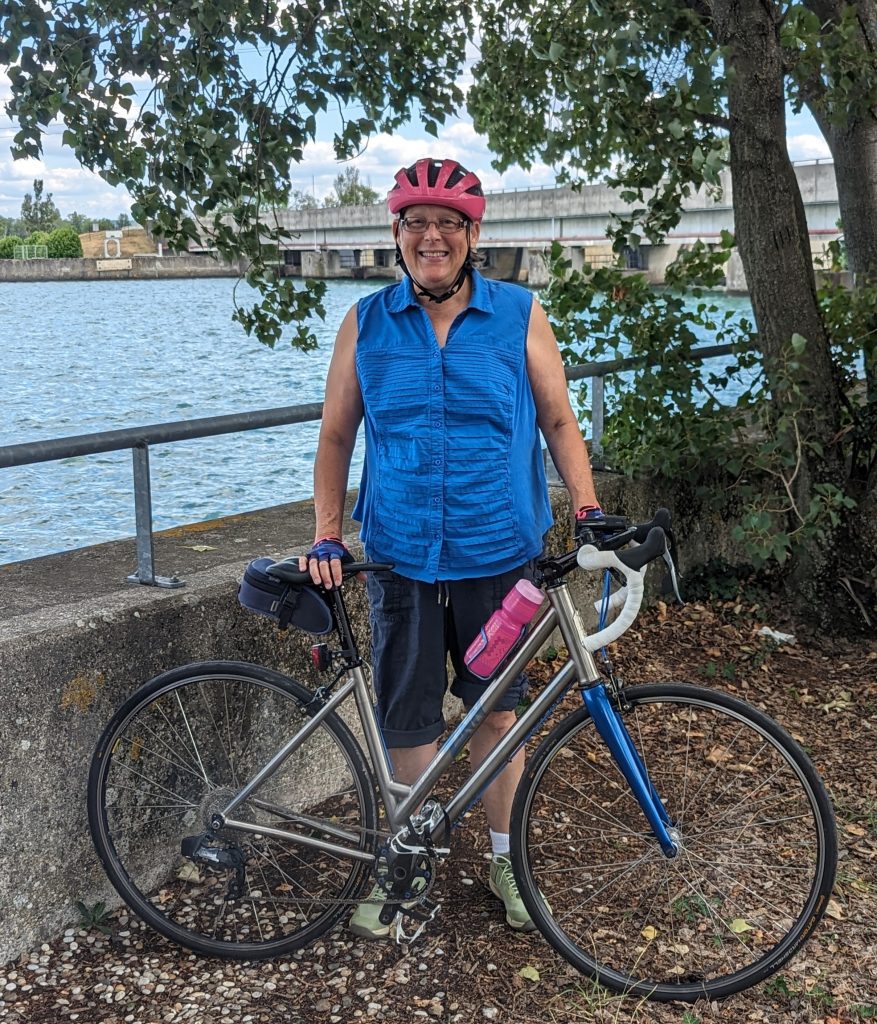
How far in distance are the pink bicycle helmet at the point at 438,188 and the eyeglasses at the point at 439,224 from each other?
3cm

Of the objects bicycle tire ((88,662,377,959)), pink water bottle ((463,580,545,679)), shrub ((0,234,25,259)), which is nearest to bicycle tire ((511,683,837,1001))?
pink water bottle ((463,580,545,679))

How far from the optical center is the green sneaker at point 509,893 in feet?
10.7

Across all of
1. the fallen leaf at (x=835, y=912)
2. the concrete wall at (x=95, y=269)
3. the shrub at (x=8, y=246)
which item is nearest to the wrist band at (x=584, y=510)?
the fallen leaf at (x=835, y=912)

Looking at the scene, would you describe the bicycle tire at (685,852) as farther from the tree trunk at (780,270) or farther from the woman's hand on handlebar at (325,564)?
the tree trunk at (780,270)

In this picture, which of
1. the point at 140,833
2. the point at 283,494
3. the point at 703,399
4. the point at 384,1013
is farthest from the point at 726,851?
the point at 283,494

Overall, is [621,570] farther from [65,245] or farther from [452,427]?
[65,245]

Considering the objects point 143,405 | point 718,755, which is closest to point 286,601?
point 718,755

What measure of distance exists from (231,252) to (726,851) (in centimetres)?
A: 300

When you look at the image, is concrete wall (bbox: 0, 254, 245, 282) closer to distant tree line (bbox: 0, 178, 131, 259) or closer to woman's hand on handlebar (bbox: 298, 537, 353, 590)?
distant tree line (bbox: 0, 178, 131, 259)

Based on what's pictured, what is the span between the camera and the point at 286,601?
2.97 meters

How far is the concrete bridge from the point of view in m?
26.2

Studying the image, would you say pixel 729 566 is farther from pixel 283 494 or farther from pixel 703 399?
pixel 283 494

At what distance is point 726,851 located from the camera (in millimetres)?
3197

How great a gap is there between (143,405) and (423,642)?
19651 mm
